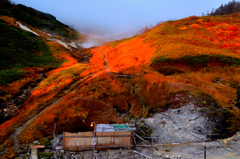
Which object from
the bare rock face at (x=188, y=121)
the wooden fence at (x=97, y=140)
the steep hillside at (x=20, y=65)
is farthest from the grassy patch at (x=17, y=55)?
the bare rock face at (x=188, y=121)

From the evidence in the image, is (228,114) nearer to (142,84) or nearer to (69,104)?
(142,84)

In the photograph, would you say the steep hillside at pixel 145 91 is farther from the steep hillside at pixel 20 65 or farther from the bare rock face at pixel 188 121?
the steep hillside at pixel 20 65

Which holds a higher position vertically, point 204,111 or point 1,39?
point 1,39

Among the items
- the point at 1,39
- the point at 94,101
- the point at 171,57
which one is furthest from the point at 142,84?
the point at 1,39

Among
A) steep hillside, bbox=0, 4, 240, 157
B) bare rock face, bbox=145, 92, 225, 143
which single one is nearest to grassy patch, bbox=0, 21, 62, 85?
steep hillside, bbox=0, 4, 240, 157

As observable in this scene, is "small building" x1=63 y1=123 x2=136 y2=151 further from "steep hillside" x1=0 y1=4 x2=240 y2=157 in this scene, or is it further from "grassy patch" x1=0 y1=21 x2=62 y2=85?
"grassy patch" x1=0 y1=21 x2=62 y2=85

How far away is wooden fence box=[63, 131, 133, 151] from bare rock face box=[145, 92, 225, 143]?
3241mm

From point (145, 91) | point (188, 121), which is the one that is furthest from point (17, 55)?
point (188, 121)

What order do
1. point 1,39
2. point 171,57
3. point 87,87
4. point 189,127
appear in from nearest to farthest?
point 189,127
point 87,87
point 171,57
point 1,39

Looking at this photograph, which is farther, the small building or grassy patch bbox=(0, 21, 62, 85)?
grassy patch bbox=(0, 21, 62, 85)

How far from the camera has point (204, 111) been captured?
1416 centimetres

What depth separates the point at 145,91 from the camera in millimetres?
18500

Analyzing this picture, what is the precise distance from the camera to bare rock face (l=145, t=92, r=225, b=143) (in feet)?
42.0

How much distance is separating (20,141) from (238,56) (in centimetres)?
3073
